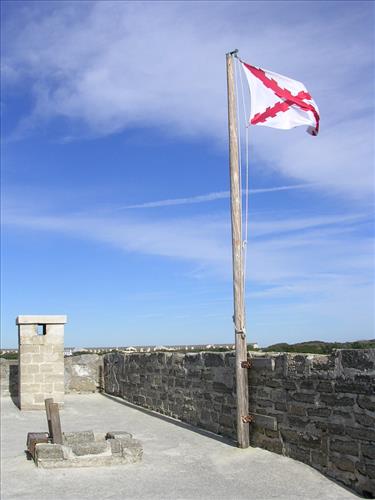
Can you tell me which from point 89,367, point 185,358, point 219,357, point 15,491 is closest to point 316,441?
point 219,357

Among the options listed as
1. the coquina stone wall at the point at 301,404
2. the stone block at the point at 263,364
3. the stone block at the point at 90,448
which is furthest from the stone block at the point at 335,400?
the stone block at the point at 90,448

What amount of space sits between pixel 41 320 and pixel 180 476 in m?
6.88

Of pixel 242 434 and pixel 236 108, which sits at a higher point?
pixel 236 108

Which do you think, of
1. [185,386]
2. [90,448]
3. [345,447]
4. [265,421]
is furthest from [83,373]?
[345,447]

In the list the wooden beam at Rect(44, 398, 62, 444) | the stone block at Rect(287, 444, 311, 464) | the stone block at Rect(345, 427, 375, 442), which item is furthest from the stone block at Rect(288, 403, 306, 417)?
the wooden beam at Rect(44, 398, 62, 444)

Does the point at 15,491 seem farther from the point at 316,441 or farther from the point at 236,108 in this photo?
the point at 236,108

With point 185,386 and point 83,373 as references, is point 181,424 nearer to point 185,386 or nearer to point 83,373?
point 185,386

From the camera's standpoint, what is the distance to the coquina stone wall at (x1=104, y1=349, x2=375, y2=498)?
221 inches

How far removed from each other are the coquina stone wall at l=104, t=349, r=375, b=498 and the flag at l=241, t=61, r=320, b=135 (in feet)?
10.2

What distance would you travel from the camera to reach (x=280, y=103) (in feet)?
25.5

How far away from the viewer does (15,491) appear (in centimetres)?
575

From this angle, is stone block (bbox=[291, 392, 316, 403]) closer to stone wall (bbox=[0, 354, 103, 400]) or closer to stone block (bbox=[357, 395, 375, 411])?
stone block (bbox=[357, 395, 375, 411])

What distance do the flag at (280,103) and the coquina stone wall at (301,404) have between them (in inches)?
123

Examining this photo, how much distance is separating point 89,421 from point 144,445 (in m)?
2.66
